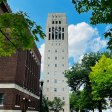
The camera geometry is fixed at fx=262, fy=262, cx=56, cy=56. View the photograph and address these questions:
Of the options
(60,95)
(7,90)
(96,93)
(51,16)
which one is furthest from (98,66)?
(51,16)

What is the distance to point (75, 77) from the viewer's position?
5328 cm

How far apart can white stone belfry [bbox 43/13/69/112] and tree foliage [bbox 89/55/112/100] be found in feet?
169

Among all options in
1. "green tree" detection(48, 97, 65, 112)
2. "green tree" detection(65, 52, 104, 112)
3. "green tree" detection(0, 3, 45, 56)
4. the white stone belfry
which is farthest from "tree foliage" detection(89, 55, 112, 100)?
the white stone belfry

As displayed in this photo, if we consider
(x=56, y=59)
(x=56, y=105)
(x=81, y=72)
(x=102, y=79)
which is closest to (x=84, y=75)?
(x=81, y=72)

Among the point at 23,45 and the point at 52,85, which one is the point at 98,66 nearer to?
the point at 23,45

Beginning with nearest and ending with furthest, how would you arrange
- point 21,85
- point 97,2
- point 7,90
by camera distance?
point 97,2, point 7,90, point 21,85

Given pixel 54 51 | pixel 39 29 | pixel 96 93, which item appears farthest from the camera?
pixel 54 51

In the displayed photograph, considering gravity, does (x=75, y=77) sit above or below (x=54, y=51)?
below

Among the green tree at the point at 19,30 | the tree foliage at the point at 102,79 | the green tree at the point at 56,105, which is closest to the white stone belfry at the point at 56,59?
the green tree at the point at 56,105

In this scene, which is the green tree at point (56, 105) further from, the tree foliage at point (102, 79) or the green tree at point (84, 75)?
the tree foliage at point (102, 79)

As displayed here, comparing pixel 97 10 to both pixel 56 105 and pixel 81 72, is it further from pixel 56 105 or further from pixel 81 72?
pixel 56 105

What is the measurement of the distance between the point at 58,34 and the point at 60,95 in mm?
27383

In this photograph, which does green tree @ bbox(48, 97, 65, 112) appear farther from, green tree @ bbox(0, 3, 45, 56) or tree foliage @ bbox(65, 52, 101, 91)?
green tree @ bbox(0, 3, 45, 56)

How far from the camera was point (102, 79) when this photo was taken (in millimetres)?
42406
